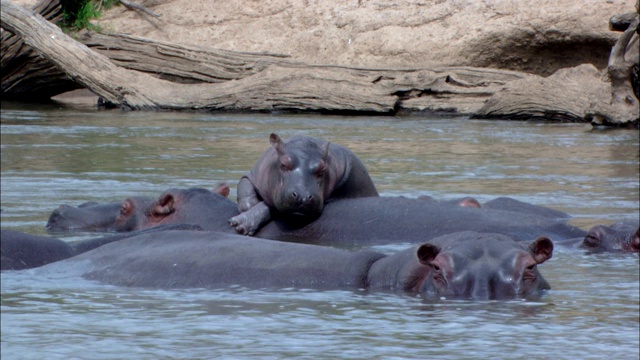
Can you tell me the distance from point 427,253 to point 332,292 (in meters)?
0.40

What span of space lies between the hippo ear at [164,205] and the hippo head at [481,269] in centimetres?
255

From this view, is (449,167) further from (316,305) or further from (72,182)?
(316,305)

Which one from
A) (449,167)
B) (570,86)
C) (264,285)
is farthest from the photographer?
(570,86)

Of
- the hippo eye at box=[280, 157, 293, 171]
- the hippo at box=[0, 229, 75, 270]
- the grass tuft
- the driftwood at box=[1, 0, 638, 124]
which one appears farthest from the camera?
the grass tuft

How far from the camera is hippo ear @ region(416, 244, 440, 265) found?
4.12 meters

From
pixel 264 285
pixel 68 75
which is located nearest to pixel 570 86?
pixel 68 75

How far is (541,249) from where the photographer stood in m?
4.23

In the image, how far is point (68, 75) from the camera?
671 inches

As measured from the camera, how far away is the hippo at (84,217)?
643 cm

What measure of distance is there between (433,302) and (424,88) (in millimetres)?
12347

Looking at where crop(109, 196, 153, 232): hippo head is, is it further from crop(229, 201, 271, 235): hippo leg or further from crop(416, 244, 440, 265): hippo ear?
crop(416, 244, 440, 265): hippo ear

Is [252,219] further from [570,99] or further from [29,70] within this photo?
[29,70]

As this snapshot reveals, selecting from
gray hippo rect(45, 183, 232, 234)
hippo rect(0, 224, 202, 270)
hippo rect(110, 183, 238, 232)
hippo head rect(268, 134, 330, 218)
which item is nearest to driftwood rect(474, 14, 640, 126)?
hippo head rect(268, 134, 330, 218)

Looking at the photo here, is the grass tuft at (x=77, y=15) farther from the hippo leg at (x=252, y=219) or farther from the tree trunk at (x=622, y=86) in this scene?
the hippo leg at (x=252, y=219)
